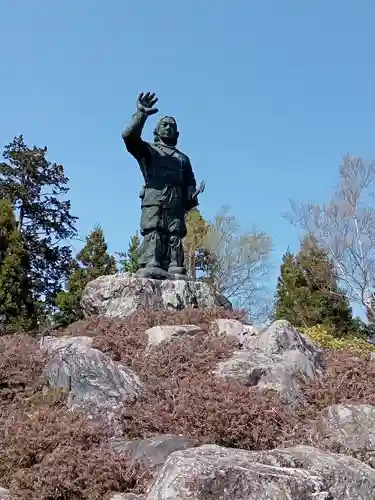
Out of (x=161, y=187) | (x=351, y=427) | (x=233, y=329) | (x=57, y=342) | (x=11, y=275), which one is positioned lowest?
(x=351, y=427)

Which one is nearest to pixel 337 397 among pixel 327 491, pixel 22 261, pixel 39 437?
pixel 327 491

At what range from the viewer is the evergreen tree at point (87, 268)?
19.2 meters

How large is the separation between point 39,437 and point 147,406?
1096 millimetres

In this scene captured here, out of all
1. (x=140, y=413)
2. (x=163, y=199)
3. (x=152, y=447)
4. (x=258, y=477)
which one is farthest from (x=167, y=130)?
(x=258, y=477)

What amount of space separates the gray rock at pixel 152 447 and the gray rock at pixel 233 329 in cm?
246

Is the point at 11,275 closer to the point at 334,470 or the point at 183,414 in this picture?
the point at 183,414

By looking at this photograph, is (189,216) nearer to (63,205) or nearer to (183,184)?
(63,205)

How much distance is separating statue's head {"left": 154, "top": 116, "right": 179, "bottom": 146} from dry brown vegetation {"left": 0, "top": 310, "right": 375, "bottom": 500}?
3.30 metres

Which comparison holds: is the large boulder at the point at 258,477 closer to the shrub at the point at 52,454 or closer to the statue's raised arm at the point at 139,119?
the shrub at the point at 52,454

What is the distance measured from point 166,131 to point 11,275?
9.17 m

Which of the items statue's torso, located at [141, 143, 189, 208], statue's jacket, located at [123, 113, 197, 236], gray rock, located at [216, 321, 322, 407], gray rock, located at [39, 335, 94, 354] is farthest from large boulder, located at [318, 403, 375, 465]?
statue's torso, located at [141, 143, 189, 208]

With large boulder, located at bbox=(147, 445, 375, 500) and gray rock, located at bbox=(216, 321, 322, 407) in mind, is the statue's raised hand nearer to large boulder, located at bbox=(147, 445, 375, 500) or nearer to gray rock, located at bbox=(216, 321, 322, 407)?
gray rock, located at bbox=(216, 321, 322, 407)

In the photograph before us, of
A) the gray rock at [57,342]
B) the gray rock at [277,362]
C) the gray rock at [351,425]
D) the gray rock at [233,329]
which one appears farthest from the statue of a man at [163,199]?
the gray rock at [351,425]

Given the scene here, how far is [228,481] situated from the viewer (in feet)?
11.8
